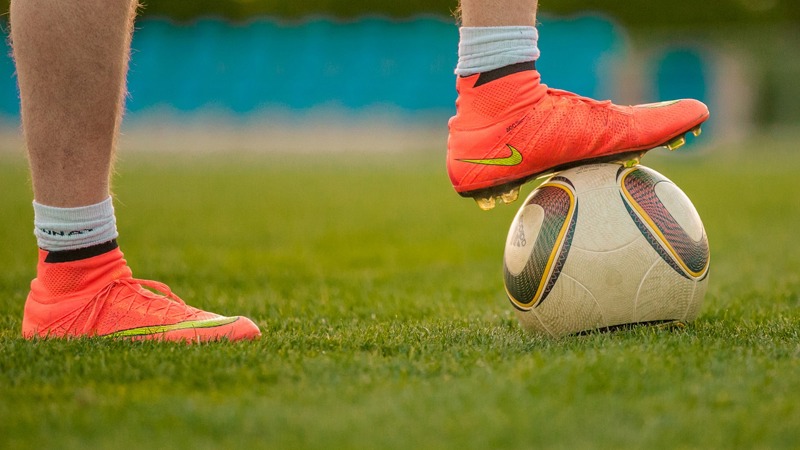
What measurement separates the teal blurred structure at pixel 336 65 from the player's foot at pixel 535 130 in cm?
1991

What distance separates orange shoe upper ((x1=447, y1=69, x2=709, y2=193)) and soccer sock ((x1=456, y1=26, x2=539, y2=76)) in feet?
0.13

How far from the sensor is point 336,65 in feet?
77.5

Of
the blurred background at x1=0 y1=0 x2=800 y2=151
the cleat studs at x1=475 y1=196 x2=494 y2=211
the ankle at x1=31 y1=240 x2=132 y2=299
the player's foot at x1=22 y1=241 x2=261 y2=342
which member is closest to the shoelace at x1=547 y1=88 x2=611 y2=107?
the cleat studs at x1=475 y1=196 x2=494 y2=211

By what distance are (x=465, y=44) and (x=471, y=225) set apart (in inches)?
185

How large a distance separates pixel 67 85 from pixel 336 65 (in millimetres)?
21582

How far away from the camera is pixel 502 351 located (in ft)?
7.64

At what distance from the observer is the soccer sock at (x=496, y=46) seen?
2.49 m

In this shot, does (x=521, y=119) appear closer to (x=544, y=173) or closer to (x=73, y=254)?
(x=544, y=173)

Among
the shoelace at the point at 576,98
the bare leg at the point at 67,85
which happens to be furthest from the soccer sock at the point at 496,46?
the bare leg at the point at 67,85

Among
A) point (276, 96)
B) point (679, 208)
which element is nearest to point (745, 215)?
point (679, 208)

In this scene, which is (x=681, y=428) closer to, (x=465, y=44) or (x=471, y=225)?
(x=465, y=44)

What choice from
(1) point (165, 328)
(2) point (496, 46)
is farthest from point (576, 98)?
(1) point (165, 328)

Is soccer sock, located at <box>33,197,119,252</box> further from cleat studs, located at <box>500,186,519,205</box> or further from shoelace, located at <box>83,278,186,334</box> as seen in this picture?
cleat studs, located at <box>500,186,519,205</box>

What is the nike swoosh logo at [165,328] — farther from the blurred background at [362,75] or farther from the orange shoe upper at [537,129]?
the blurred background at [362,75]
